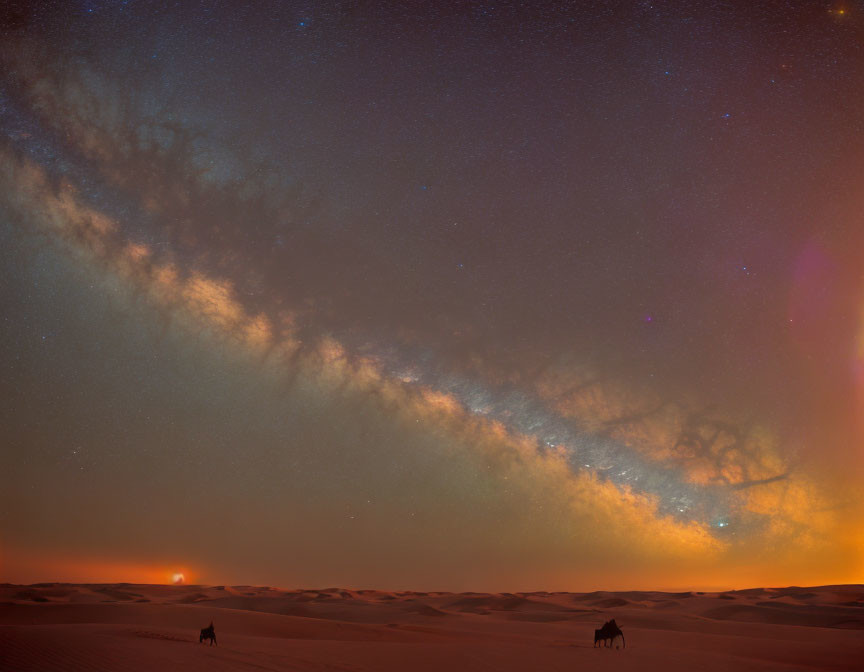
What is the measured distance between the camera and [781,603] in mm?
32688

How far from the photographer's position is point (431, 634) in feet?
67.3

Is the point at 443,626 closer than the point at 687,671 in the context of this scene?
No

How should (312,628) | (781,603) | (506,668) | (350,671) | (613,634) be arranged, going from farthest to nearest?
(781,603) → (312,628) → (613,634) → (506,668) → (350,671)

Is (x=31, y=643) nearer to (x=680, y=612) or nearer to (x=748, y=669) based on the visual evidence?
(x=748, y=669)

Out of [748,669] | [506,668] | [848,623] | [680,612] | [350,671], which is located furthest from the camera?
[680,612]

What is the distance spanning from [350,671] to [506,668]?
3.51 metres

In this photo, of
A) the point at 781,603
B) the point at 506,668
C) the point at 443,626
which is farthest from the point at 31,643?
the point at 781,603

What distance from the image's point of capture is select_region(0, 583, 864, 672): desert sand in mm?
13117

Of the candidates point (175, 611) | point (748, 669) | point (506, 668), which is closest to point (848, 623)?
point (748, 669)

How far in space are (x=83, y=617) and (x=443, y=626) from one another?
49.2ft

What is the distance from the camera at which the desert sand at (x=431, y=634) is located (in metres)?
13.1

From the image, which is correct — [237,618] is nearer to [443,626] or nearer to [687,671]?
[443,626]

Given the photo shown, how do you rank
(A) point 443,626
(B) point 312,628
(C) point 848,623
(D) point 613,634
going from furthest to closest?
1. (C) point 848,623
2. (A) point 443,626
3. (B) point 312,628
4. (D) point 613,634

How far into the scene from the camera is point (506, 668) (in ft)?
45.4
